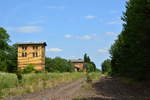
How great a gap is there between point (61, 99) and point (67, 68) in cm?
9192

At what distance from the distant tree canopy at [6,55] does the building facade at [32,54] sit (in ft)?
7.94

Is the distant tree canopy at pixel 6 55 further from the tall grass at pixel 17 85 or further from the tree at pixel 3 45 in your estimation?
the tall grass at pixel 17 85

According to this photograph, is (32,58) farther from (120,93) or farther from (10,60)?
(120,93)

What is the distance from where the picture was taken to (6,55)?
8719 cm

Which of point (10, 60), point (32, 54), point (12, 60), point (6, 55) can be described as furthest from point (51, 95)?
point (32, 54)

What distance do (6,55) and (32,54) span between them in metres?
10.7

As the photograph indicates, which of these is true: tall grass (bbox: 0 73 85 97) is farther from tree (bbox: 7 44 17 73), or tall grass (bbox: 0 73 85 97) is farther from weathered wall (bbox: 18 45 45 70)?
tree (bbox: 7 44 17 73)

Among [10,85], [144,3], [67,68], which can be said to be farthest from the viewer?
[67,68]

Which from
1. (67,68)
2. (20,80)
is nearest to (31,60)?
(67,68)

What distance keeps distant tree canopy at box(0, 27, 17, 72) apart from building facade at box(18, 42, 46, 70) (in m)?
2.42

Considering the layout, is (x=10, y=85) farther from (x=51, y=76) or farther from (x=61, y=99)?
(x=51, y=76)

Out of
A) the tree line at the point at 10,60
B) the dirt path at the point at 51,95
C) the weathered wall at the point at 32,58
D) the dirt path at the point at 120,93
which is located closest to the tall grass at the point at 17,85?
the dirt path at the point at 51,95

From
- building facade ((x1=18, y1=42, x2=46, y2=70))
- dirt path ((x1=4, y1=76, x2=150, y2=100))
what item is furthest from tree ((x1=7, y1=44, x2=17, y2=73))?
dirt path ((x1=4, y1=76, x2=150, y2=100))

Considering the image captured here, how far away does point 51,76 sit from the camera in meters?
46.6
